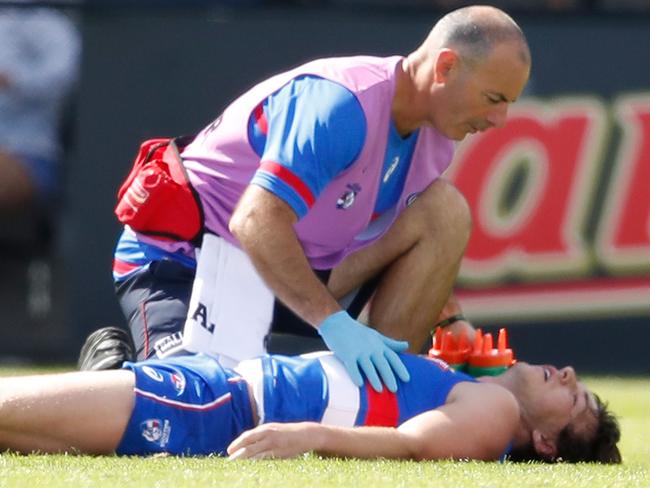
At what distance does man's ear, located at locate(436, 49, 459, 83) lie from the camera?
556 centimetres

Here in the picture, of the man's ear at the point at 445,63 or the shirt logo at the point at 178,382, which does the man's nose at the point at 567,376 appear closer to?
the man's ear at the point at 445,63

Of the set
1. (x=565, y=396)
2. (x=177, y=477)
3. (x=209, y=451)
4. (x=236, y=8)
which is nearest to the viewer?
(x=177, y=477)

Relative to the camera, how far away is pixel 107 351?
18.8 feet

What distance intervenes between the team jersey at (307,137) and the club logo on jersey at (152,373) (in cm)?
69

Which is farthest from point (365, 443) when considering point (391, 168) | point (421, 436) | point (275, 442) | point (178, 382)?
point (391, 168)

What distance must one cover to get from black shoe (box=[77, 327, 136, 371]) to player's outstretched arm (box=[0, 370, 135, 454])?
672 mm

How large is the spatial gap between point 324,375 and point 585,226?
14.2ft

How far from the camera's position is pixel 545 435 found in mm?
5359

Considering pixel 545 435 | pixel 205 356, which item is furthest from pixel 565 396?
pixel 205 356

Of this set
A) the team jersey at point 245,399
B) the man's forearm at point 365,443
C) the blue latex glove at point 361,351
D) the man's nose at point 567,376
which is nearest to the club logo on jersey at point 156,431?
the team jersey at point 245,399

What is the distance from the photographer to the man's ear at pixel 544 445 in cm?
535

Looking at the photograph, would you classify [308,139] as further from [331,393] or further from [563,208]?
[563,208]

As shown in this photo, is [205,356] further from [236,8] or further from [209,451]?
[236,8]

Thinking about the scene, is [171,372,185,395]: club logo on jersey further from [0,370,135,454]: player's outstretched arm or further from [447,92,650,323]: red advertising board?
[447,92,650,323]: red advertising board
